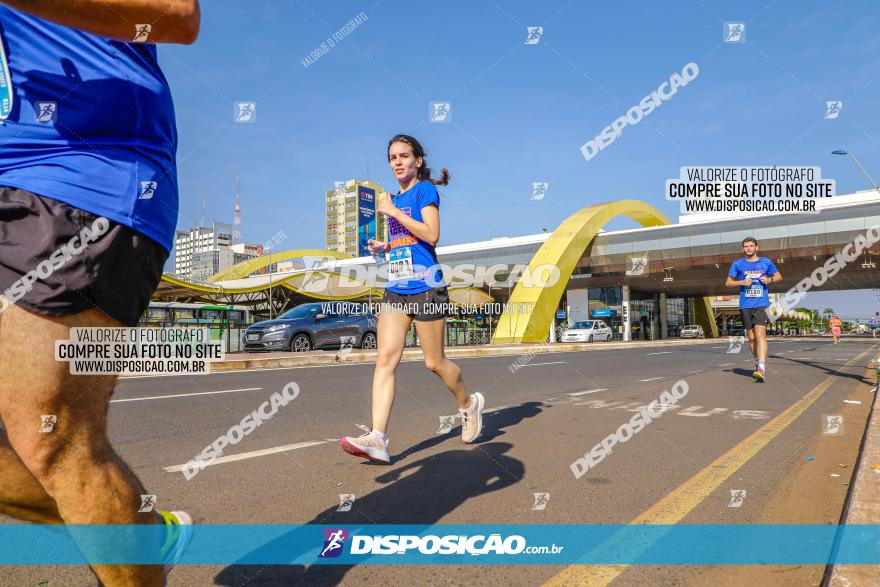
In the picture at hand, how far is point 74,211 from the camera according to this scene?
48.3 inches

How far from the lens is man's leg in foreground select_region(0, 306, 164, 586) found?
115cm

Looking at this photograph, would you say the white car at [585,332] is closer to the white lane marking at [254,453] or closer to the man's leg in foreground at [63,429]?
the white lane marking at [254,453]

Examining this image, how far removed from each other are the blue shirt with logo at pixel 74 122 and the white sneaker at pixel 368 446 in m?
2.04

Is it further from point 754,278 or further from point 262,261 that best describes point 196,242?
point 754,278

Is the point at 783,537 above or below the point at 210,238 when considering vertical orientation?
below

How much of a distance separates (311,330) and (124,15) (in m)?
15.6

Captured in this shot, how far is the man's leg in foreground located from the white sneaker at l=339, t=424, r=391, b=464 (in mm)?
1888

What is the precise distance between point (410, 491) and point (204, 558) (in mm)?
1103

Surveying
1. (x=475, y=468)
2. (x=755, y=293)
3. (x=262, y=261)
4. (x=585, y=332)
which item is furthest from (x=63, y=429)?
(x=262, y=261)

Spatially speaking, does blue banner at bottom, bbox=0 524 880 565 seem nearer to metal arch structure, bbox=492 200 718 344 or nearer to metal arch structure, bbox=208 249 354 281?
metal arch structure, bbox=492 200 718 344

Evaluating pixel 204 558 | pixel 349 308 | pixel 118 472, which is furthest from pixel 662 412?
pixel 349 308

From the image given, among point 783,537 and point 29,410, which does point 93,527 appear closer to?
point 29,410

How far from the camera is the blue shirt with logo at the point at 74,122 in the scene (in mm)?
1259

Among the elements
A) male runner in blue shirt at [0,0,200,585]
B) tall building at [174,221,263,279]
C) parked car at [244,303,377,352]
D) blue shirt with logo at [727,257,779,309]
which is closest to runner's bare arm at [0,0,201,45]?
male runner in blue shirt at [0,0,200,585]
